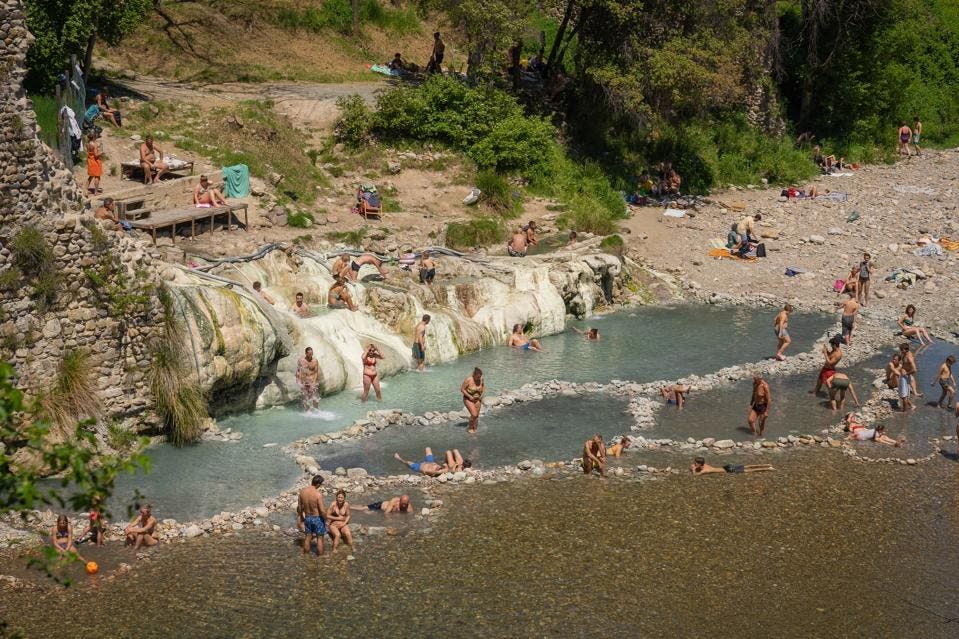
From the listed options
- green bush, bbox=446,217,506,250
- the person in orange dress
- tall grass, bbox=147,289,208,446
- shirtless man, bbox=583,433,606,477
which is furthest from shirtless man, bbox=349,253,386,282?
shirtless man, bbox=583,433,606,477

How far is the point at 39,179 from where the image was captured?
20.1 meters

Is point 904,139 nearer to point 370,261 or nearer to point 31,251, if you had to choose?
point 370,261

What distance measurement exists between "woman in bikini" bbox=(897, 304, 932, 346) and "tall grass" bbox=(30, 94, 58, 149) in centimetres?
2128

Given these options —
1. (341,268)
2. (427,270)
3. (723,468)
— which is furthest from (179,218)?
(723,468)

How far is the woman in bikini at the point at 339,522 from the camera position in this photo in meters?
17.7

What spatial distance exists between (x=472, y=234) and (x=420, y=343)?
269 inches

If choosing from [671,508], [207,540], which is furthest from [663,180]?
[207,540]

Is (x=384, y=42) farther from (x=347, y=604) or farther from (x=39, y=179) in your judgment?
(x=347, y=604)

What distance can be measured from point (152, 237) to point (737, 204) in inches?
829

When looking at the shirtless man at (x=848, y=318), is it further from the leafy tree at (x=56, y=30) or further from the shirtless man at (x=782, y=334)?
the leafy tree at (x=56, y=30)

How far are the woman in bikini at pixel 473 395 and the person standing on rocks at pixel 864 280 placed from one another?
14.3 metres

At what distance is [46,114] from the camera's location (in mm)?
29891

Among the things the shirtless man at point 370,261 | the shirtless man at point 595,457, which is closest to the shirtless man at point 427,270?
the shirtless man at point 370,261

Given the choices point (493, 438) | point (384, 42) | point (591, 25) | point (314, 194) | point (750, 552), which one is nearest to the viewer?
point (750, 552)
